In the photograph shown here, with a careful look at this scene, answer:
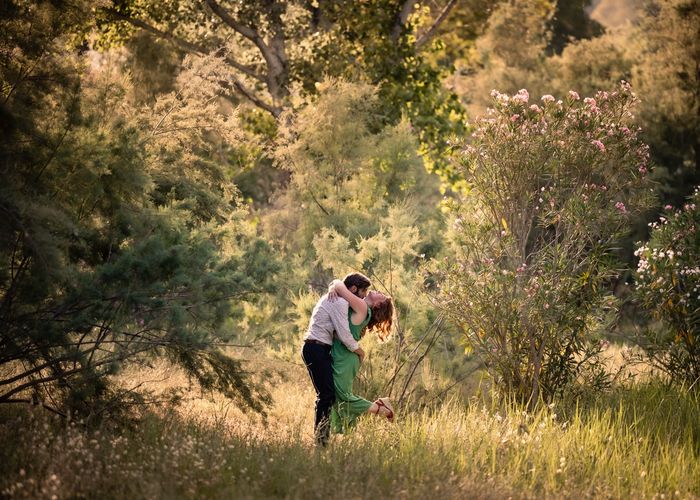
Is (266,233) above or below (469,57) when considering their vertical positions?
below

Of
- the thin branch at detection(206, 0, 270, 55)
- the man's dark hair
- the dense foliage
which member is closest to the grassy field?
the dense foliage

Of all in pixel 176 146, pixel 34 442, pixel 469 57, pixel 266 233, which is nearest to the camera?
pixel 34 442

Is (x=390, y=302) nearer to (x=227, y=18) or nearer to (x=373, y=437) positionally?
(x=373, y=437)

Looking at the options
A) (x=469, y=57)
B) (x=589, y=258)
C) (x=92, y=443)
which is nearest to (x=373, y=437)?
(x=92, y=443)

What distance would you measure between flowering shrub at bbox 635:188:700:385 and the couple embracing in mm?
3711

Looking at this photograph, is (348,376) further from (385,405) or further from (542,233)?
(542,233)

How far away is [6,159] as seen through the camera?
6.91 meters

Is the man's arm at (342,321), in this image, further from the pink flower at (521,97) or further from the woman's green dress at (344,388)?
the pink flower at (521,97)

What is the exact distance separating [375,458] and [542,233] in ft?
11.2

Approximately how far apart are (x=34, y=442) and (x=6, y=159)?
7.04ft

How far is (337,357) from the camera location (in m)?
8.17

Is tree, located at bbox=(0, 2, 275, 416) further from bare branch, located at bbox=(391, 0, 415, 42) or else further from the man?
bare branch, located at bbox=(391, 0, 415, 42)

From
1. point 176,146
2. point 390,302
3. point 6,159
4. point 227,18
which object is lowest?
point 390,302

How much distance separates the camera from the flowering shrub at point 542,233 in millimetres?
8836
